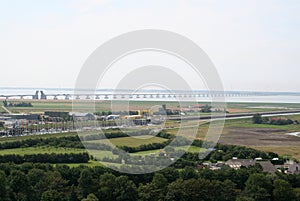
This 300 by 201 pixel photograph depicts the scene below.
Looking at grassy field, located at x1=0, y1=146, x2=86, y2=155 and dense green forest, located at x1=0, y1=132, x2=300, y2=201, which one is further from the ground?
grassy field, located at x1=0, y1=146, x2=86, y2=155

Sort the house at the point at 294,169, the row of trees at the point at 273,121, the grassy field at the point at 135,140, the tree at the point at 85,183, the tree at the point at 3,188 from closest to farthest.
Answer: the tree at the point at 3,188
the tree at the point at 85,183
the house at the point at 294,169
the grassy field at the point at 135,140
the row of trees at the point at 273,121

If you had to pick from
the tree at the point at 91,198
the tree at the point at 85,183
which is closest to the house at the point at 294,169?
the tree at the point at 85,183

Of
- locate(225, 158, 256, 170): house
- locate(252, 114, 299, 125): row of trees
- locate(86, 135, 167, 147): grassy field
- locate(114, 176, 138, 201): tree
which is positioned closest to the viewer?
locate(114, 176, 138, 201): tree

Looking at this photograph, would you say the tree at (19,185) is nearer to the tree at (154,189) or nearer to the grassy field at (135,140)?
the tree at (154,189)

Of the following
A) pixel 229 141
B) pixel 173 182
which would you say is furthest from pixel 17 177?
pixel 229 141

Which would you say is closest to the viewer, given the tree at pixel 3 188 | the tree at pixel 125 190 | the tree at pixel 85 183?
the tree at pixel 3 188

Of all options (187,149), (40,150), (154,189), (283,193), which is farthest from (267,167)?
(40,150)

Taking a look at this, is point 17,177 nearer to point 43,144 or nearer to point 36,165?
point 36,165

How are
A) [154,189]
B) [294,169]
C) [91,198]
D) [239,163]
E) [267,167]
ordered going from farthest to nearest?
[239,163] → [267,167] → [294,169] → [154,189] → [91,198]

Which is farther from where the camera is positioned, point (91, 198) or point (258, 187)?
point (258, 187)

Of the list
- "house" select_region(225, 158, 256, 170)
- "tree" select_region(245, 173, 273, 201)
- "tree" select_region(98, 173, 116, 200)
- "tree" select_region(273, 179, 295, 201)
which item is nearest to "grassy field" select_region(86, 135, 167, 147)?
"house" select_region(225, 158, 256, 170)

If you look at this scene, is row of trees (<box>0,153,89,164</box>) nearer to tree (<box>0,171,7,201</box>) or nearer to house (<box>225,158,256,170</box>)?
tree (<box>0,171,7,201</box>)

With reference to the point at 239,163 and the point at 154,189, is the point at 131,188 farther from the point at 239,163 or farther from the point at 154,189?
the point at 239,163
